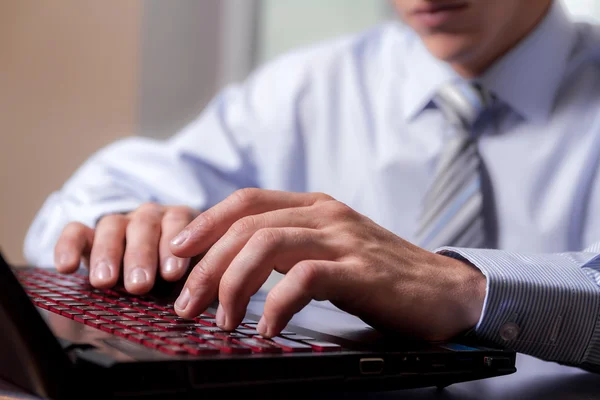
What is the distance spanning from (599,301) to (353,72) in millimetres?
738

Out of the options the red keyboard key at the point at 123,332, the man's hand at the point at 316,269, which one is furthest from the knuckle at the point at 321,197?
the red keyboard key at the point at 123,332

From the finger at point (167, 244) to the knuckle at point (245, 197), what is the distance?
0.32 ft

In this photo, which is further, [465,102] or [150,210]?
[465,102]

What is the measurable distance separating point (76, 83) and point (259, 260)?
57.9 inches

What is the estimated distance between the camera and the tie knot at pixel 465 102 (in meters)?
0.98

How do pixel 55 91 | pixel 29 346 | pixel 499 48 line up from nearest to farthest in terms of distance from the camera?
pixel 29 346 < pixel 499 48 < pixel 55 91

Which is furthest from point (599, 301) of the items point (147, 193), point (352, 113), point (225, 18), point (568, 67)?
point (225, 18)

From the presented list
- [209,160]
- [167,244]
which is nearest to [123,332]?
[167,244]

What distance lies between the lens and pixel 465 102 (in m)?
0.99

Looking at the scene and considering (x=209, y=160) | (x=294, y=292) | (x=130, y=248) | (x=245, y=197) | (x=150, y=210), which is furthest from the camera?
(x=209, y=160)

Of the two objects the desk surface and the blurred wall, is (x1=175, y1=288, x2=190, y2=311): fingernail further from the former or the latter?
the blurred wall

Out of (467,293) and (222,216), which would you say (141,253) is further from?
(467,293)

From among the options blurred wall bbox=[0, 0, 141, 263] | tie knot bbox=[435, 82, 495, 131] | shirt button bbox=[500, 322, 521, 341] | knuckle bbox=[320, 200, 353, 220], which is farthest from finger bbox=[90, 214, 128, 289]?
blurred wall bbox=[0, 0, 141, 263]

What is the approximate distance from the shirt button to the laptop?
0.23 ft
